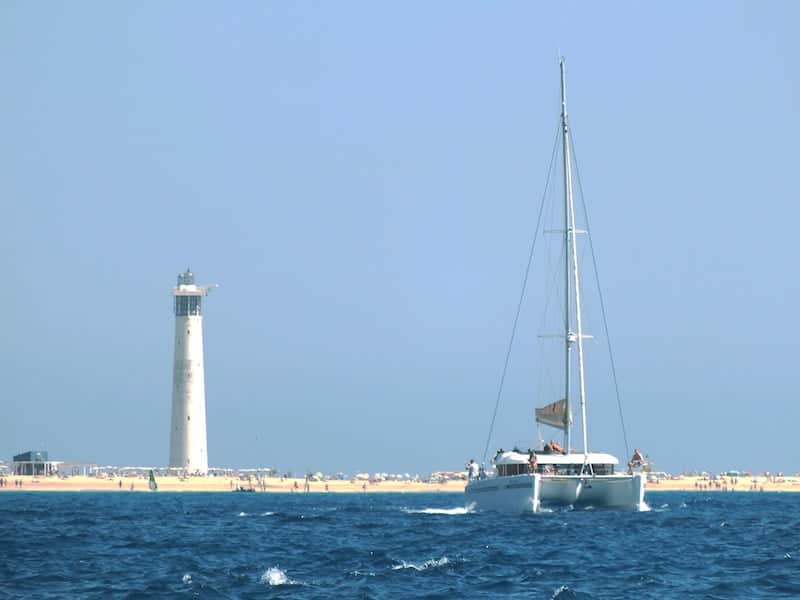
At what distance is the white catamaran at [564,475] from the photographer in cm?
8331

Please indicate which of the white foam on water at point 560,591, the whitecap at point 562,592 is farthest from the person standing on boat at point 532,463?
the whitecap at point 562,592

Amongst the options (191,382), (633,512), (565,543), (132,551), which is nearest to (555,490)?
(633,512)

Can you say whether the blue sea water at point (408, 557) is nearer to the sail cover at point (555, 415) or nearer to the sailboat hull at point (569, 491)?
the sailboat hull at point (569, 491)

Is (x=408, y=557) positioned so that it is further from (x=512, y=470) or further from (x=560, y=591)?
(x=512, y=470)

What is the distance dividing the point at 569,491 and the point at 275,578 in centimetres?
3620

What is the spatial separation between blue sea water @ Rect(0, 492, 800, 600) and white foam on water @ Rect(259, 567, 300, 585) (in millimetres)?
59

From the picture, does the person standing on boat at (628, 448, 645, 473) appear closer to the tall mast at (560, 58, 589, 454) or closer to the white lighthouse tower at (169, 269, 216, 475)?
the tall mast at (560, 58, 589, 454)

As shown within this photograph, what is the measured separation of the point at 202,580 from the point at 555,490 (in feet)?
120

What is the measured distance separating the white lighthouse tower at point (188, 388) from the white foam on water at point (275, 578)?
386 feet

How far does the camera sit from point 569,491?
3287 inches

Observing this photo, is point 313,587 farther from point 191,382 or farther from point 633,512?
point 191,382

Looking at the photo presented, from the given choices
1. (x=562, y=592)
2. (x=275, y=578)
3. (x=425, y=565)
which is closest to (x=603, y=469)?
(x=425, y=565)

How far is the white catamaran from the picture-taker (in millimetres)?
83312

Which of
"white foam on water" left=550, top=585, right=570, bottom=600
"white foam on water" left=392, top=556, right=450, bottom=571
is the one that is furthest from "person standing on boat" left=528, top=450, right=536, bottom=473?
"white foam on water" left=550, top=585, right=570, bottom=600
